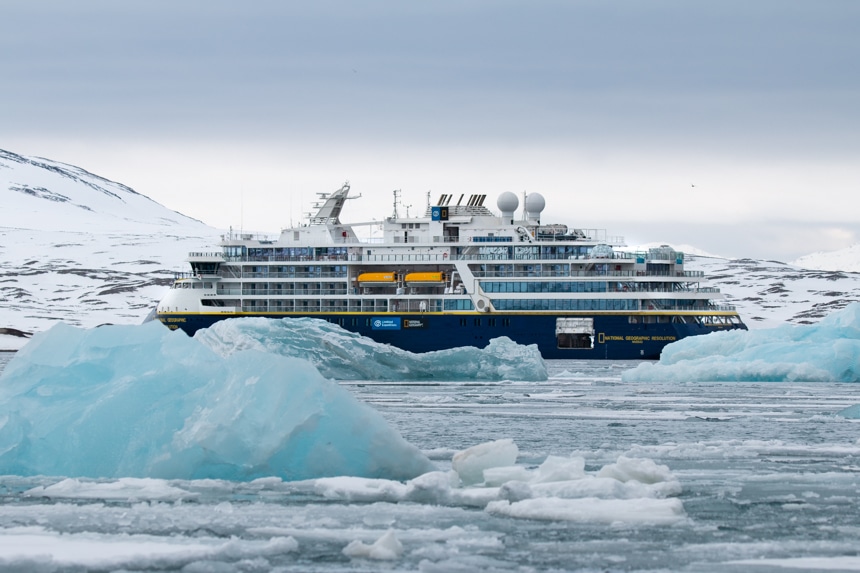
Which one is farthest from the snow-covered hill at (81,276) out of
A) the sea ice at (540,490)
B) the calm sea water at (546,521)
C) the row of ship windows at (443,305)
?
the sea ice at (540,490)

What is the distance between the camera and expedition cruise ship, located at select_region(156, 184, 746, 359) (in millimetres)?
81938

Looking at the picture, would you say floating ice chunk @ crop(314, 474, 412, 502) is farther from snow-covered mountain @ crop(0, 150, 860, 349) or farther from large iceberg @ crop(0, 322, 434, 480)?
snow-covered mountain @ crop(0, 150, 860, 349)

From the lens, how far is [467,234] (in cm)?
8675

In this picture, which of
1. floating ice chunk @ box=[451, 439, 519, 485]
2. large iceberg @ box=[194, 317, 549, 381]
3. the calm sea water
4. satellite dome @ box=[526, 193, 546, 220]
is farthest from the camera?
satellite dome @ box=[526, 193, 546, 220]

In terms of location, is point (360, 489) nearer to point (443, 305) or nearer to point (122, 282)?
point (443, 305)

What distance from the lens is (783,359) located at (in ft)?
178

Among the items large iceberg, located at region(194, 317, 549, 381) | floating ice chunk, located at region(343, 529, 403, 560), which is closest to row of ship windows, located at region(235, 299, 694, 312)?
large iceberg, located at region(194, 317, 549, 381)

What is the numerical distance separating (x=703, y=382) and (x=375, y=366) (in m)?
13.7

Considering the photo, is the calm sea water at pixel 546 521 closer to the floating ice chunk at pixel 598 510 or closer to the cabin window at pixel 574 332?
the floating ice chunk at pixel 598 510

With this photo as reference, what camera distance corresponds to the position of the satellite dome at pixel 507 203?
8891 cm

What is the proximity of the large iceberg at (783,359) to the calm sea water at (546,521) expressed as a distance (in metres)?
21.6

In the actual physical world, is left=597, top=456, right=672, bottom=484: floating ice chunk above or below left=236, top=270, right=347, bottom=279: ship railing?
below

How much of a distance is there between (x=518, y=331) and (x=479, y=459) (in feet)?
195

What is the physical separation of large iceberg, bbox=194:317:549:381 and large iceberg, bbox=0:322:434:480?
73.1 feet
